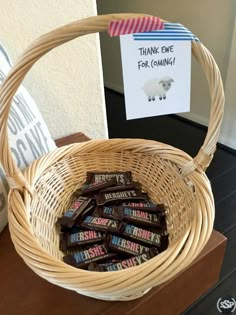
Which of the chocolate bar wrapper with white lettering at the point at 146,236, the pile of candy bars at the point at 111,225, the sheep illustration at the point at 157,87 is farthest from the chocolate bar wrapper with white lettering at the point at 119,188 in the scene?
the sheep illustration at the point at 157,87

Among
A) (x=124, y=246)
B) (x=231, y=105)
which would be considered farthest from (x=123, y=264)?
(x=231, y=105)

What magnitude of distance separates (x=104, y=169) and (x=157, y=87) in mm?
281

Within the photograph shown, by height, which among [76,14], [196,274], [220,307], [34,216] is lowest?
[220,307]

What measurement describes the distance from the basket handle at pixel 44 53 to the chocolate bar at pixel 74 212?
4.0 inches

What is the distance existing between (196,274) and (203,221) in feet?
0.54

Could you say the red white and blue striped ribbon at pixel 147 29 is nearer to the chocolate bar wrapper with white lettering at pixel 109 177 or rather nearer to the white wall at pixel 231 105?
the chocolate bar wrapper with white lettering at pixel 109 177

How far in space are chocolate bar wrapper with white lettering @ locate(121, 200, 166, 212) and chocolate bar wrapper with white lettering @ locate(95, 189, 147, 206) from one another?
0.01 m

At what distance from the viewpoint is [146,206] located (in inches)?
26.9

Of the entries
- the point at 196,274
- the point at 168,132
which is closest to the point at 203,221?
the point at 196,274

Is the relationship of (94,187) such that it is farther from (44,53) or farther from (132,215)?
(44,53)

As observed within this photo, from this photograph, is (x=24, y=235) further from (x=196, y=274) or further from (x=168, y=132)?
(x=168, y=132)

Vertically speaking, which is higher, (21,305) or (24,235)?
(24,235)

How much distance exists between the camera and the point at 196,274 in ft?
2.05

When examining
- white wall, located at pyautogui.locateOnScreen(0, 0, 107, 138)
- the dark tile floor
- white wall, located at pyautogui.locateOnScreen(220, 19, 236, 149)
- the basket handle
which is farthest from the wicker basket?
white wall, located at pyautogui.locateOnScreen(220, 19, 236, 149)
